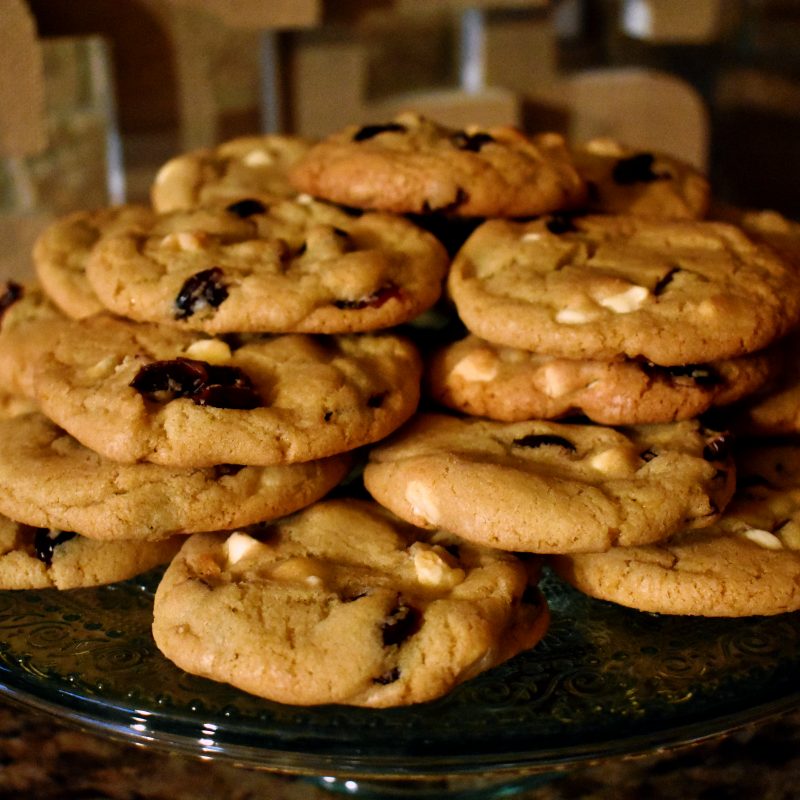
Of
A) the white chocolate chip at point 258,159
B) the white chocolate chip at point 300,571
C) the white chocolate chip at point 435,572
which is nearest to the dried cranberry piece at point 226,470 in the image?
the white chocolate chip at point 300,571

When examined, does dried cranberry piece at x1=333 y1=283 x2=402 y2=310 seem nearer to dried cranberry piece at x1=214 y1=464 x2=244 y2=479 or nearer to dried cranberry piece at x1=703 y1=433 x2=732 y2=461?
dried cranberry piece at x1=214 y1=464 x2=244 y2=479

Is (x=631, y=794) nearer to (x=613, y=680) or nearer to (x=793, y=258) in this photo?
(x=613, y=680)

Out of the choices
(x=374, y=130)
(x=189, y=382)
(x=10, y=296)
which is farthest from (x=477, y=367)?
(x=10, y=296)

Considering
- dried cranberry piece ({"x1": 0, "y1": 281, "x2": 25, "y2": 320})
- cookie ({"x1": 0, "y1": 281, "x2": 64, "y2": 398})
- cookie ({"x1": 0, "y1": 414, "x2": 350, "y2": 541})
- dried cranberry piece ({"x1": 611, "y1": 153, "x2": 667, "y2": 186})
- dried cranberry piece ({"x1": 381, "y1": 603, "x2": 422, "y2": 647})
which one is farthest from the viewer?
dried cranberry piece ({"x1": 611, "y1": 153, "x2": 667, "y2": 186})

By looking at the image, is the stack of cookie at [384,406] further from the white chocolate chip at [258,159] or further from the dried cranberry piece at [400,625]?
the white chocolate chip at [258,159]

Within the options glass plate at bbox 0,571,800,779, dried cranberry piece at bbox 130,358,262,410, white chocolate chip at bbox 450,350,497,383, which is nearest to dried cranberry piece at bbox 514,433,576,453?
white chocolate chip at bbox 450,350,497,383

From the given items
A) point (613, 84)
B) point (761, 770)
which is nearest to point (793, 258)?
point (761, 770)
